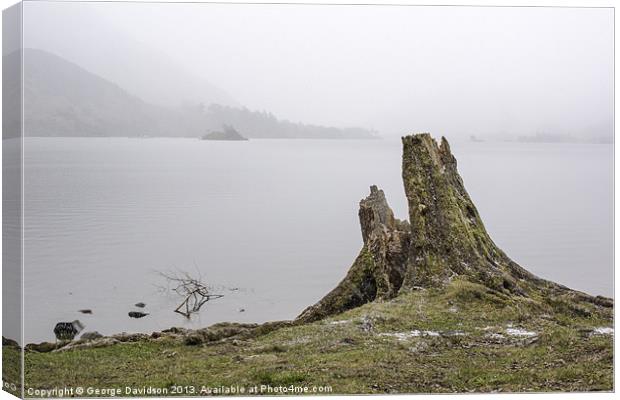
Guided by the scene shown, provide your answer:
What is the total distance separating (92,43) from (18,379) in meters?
6.55

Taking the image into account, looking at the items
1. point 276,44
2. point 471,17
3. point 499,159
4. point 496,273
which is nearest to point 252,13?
point 276,44

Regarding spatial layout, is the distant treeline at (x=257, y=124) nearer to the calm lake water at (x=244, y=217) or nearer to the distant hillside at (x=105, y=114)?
the distant hillside at (x=105, y=114)

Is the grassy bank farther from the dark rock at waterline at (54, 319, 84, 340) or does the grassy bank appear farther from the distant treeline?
the distant treeline

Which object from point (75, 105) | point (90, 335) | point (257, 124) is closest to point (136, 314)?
point (90, 335)

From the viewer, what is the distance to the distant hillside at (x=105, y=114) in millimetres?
19031

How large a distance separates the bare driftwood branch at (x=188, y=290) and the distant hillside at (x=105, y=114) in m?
2.95

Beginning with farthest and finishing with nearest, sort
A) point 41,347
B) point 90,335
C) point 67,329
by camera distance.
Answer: point 90,335 < point 67,329 < point 41,347

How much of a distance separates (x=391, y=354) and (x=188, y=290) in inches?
161

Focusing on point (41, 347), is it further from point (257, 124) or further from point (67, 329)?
point (257, 124)

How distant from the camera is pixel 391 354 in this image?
1947 cm

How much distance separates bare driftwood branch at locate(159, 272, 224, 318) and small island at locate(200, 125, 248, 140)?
2.87 m

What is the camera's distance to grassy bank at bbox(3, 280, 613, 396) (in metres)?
19.0

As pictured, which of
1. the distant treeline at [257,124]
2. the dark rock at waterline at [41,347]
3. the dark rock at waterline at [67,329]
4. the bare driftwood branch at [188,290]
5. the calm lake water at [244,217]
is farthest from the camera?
the distant treeline at [257,124]

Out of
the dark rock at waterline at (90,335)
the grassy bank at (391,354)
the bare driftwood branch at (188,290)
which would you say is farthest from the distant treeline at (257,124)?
the dark rock at waterline at (90,335)
